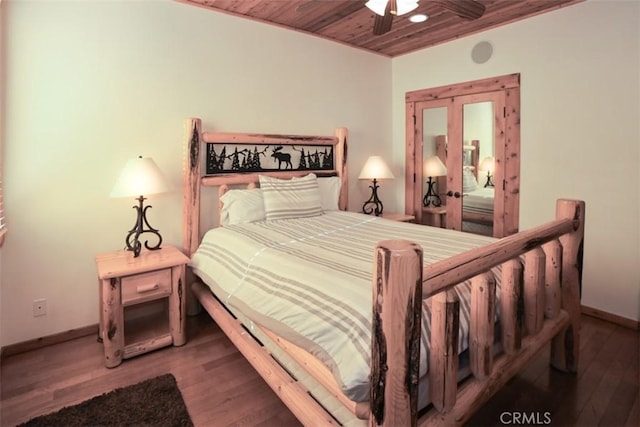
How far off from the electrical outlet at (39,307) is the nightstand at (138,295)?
43cm

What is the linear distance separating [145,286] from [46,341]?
0.88 metres

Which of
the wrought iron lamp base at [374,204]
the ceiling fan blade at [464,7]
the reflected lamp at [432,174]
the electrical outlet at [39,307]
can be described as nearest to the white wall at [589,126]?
the reflected lamp at [432,174]

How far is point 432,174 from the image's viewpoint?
4.15 metres

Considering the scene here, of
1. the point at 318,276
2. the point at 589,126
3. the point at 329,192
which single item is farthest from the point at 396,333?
the point at 589,126

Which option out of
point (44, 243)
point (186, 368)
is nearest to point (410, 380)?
point (186, 368)

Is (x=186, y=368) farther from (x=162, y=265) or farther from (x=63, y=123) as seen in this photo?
(x=63, y=123)

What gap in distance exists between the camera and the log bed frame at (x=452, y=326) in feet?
3.38

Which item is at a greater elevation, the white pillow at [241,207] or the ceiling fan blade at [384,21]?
the ceiling fan blade at [384,21]

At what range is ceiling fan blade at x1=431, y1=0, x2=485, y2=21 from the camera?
6.93ft

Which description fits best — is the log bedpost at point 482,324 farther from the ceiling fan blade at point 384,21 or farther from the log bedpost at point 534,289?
the ceiling fan blade at point 384,21

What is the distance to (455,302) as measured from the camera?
121 cm

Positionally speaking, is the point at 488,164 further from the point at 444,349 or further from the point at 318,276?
the point at 444,349

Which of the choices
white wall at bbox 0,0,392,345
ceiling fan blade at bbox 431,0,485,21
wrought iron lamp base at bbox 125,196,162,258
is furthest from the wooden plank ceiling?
wrought iron lamp base at bbox 125,196,162,258

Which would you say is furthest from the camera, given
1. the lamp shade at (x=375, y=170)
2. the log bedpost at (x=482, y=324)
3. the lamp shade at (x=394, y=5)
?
the lamp shade at (x=375, y=170)
